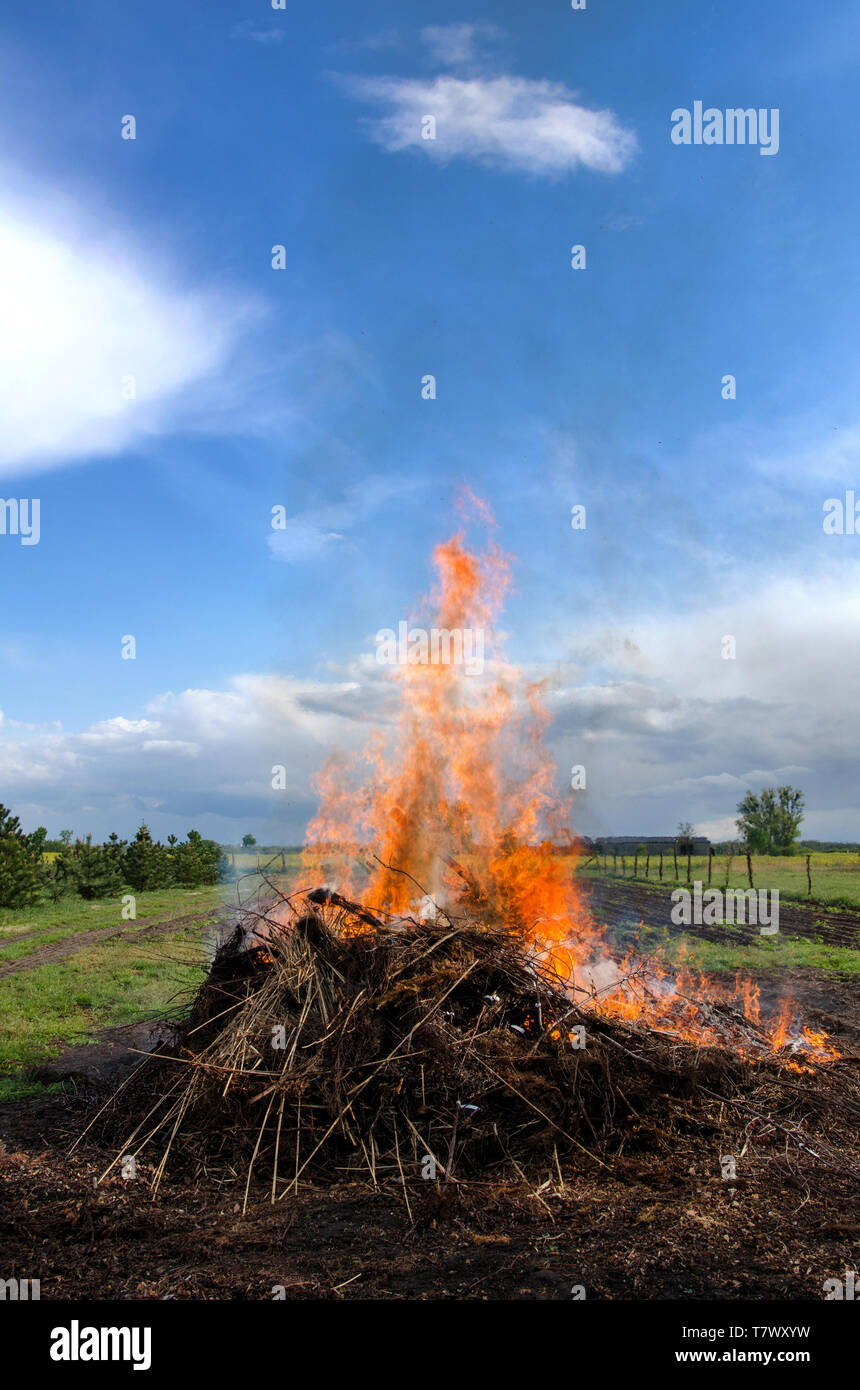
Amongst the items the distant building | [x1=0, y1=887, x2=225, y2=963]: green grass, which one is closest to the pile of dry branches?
[x1=0, y1=887, x2=225, y2=963]: green grass

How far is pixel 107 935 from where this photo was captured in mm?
23625

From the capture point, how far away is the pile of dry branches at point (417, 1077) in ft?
24.6

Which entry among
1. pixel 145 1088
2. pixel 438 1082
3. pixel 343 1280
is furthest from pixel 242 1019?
pixel 343 1280

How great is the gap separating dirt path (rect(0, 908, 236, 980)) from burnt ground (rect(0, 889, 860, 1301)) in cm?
985

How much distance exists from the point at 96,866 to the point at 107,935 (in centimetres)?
1172

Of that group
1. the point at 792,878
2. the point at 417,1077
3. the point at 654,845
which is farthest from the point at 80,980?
the point at 654,845

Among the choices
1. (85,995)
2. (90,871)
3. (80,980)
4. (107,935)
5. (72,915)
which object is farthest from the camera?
(90,871)

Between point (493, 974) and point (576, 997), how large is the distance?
1168mm

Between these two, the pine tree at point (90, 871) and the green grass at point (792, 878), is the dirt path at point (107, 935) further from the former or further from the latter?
the green grass at point (792, 878)

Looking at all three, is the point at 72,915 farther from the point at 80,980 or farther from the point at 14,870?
the point at 80,980

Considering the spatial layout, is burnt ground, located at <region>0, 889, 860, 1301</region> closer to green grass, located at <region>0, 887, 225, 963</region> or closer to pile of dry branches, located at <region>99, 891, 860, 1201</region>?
pile of dry branches, located at <region>99, 891, 860, 1201</region>

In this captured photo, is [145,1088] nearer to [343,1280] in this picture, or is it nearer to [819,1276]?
[343,1280]

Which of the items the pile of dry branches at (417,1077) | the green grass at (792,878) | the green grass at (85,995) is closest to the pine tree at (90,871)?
the green grass at (85,995)

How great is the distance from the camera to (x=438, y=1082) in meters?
7.77
